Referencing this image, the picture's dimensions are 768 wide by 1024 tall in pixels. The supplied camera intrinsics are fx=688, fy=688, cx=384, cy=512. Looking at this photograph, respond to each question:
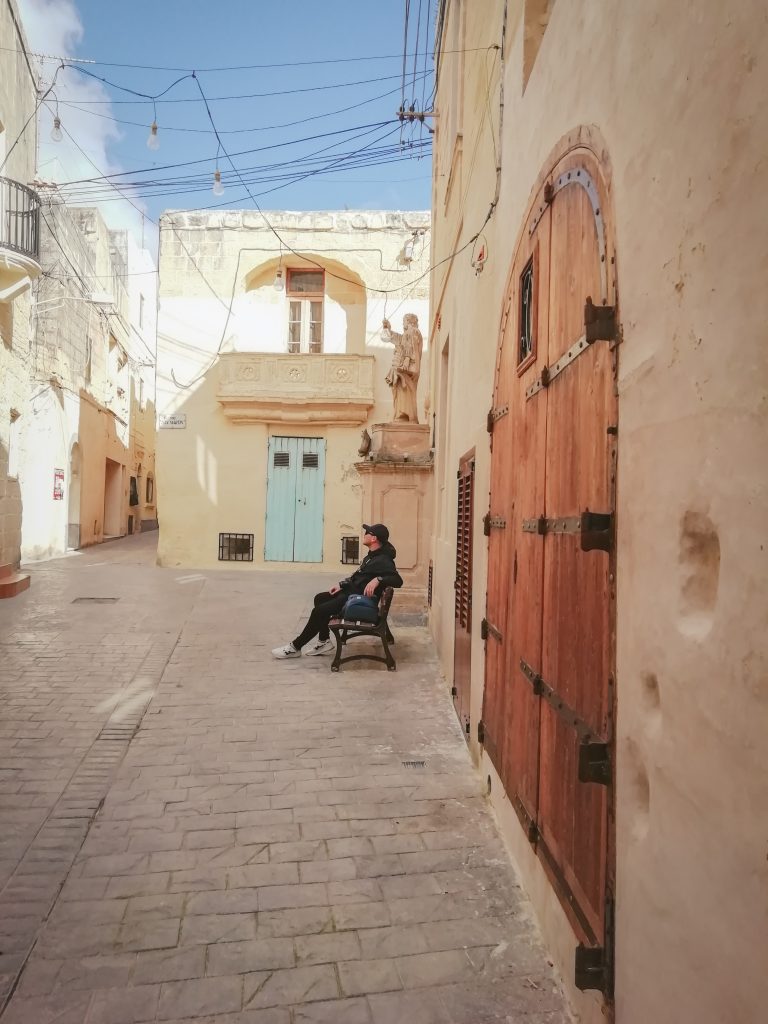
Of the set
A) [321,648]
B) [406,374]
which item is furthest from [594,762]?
[406,374]

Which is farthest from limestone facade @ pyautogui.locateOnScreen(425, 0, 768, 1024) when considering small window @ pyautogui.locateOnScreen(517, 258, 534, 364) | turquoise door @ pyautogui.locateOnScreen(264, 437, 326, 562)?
turquoise door @ pyautogui.locateOnScreen(264, 437, 326, 562)

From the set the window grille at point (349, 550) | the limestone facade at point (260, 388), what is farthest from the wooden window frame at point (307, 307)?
the window grille at point (349, 550)

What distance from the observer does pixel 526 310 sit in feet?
11.4

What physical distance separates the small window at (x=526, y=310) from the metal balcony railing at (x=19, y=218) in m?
11.1

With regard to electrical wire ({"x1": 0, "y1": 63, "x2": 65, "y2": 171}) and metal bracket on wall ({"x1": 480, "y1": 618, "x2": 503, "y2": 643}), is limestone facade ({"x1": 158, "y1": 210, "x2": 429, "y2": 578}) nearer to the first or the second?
electrical wire ({"x1": 0, "y1": 63, "x2": 65, "y2": 171})

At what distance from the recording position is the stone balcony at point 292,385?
16375 millimetres

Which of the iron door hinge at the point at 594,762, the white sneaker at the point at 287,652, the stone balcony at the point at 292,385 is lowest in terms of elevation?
the white sneaker at the point at 287,652

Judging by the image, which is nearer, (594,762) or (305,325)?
(594,762)

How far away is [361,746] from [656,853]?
11.0ft

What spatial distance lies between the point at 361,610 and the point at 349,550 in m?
10.00

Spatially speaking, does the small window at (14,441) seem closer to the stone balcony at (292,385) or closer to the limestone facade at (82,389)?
the limestone facade at (82,389)

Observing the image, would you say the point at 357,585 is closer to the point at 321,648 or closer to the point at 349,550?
the point at 321,648

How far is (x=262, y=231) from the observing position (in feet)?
55.8

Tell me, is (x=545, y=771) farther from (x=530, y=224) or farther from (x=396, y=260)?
(x=396, y=260)
